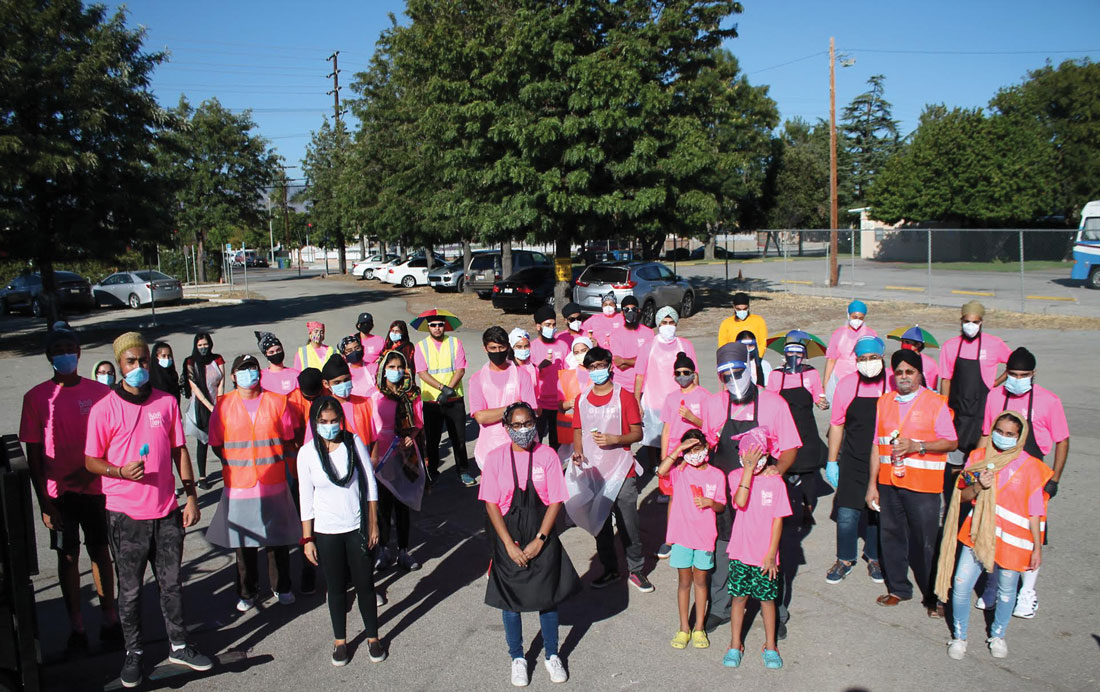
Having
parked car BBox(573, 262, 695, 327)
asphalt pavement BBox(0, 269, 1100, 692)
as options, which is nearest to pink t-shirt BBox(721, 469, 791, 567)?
asphalt pavement BBox(0, 269, 1100, 692)

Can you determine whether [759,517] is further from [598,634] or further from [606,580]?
[606,580]

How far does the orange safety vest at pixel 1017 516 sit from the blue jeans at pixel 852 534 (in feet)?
3.99

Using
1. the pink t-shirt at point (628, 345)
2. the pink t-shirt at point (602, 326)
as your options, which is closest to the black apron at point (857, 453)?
the pink t-shirt at point (628, 345)

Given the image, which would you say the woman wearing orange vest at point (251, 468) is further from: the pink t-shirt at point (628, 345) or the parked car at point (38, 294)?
the parked car at point (38, 294)

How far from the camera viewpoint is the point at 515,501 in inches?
185

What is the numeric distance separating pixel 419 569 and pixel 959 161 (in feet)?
156

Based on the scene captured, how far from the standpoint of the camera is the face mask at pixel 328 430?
15.9 feet

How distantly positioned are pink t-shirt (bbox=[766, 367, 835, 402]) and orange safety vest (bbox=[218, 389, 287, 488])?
3.87m

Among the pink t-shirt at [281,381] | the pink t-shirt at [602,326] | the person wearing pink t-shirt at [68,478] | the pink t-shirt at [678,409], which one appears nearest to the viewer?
the person wearing pink t-shirt at [68,478]

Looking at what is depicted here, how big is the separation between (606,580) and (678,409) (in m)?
1.45

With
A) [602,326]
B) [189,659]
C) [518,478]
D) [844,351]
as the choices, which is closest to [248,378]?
[189,659]

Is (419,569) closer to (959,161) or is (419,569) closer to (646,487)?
(646,487)

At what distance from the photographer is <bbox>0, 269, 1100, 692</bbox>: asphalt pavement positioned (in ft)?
15.8

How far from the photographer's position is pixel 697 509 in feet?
16.3
